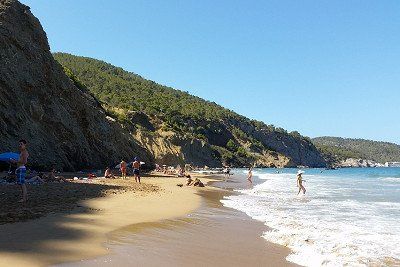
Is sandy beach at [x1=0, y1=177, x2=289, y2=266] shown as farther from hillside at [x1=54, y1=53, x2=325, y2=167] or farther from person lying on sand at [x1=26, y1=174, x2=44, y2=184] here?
hillside at [x1=54, y1=53, x2=325, y2=167]

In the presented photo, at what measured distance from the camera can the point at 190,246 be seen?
24.6 feet

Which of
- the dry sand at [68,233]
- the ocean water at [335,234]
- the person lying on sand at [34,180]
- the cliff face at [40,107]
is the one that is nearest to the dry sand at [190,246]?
the dry sand at [68,233]

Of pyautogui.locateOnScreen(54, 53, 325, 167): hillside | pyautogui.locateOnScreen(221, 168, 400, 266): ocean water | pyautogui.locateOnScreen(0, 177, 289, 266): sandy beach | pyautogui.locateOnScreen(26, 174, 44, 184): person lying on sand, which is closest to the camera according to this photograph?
pyautogui.locateOnScreen(0, 177, 289, 266): sandy beach

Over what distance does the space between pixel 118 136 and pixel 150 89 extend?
Answer: 9819cm

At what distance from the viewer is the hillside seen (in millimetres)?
83875

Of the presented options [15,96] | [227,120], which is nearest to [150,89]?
[227,120]

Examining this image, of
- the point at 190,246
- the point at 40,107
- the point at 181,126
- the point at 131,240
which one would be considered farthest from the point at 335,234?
the point at 181,126

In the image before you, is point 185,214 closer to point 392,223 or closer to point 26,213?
point 26,213

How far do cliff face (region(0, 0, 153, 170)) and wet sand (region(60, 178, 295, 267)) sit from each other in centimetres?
1960

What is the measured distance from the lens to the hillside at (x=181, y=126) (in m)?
83.9

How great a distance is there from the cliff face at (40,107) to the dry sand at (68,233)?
57.1 feet

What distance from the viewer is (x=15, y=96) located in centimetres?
2866

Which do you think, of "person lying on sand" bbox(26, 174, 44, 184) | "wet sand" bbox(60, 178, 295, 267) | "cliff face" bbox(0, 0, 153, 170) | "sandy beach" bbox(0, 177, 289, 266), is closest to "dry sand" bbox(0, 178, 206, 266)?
"sandy beach" bbox(0, 177, 289, 266)

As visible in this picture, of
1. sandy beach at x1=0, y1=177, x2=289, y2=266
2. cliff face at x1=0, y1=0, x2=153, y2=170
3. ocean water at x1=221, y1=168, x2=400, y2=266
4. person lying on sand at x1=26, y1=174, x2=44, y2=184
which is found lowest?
ocean water at x1=221, y1=168, x2=400, y2=266
